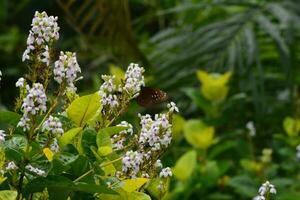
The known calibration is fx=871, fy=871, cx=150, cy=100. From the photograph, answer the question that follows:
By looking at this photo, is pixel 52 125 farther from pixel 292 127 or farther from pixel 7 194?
pixel 292 127

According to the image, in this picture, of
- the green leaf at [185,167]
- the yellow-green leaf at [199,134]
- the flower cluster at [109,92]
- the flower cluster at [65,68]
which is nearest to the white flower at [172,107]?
the flower cluster at [109,92]

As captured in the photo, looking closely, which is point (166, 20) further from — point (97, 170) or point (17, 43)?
point (97, 170)

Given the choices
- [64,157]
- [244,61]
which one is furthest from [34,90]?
[244,61]

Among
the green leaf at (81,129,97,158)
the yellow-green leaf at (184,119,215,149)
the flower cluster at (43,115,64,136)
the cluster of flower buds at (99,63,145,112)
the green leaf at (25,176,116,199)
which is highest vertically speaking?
the yellow-green leaf at (184,119,215,149)

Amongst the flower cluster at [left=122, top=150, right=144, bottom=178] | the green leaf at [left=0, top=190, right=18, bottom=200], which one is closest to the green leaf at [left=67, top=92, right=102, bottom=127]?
the flower cluster at [left=122, top=150, right=144, bottom=178]

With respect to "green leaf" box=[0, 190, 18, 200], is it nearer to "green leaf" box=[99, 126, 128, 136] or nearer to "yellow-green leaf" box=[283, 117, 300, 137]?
"green leaf" box=[99, 126, 128, 136]

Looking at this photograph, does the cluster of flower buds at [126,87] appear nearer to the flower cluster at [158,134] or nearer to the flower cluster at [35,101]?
the flower cluster at [158,134]
